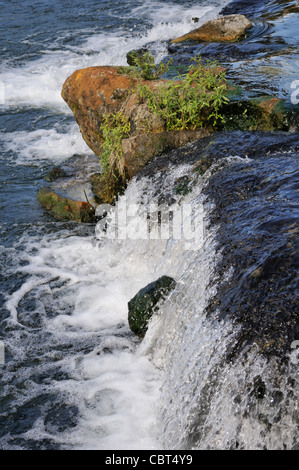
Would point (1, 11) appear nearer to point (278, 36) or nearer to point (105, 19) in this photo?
point (105, 19)

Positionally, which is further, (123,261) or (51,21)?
(51,21)

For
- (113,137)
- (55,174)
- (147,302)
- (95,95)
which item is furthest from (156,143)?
(147,302)

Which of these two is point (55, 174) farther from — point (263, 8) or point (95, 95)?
point (263, 8)

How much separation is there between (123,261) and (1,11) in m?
14.0

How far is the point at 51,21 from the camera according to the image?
53.3ft

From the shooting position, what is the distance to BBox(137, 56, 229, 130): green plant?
659 cm

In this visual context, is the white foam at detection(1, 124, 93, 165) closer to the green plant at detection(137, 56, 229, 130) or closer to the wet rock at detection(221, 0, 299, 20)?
the green plant at detection(137, 56, 229, 130)

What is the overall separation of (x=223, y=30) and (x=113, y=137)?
16.9 feet

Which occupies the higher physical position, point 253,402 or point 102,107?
point 102,107

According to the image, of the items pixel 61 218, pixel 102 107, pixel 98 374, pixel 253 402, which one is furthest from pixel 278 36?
pixel 253 402

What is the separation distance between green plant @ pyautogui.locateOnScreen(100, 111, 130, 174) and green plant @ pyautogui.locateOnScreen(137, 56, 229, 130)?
46 centimetres

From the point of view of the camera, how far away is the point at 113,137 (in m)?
7.11

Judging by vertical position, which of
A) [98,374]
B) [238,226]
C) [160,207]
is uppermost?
[238,226]

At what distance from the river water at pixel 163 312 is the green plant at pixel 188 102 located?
0.47 meters
